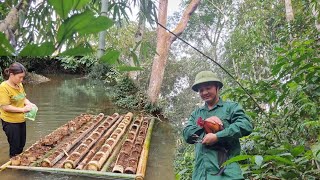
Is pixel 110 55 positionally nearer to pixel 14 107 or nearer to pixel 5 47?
pixel 5 47

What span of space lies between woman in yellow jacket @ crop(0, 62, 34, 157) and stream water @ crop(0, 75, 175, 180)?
1.60 ft

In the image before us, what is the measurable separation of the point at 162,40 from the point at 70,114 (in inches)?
117

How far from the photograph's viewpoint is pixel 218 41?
16141 millimetres

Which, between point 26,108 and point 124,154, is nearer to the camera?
point 26,108

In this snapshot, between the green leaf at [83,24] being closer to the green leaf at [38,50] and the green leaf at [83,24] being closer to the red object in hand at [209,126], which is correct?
the green leaf at [38,50]

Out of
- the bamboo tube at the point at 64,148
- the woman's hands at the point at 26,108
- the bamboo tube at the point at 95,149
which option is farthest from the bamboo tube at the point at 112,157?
the woman's hands at the point at 26,108

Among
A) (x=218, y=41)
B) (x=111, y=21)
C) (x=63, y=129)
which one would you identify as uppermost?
(x=218, y=41)

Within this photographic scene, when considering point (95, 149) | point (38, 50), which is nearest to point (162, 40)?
point (95, 149)

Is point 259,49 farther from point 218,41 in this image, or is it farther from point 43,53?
point 218,41

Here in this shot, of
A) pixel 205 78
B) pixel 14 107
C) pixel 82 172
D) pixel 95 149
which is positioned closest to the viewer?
pixel 205 78

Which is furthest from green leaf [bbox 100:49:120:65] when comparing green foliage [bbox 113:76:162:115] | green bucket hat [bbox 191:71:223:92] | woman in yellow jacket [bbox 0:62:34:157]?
green foliage [bbox 113:76:162:115]

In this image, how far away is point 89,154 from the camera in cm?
429

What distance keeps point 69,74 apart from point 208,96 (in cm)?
1334

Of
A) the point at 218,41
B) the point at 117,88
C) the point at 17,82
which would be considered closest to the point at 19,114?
the point at 17,82
